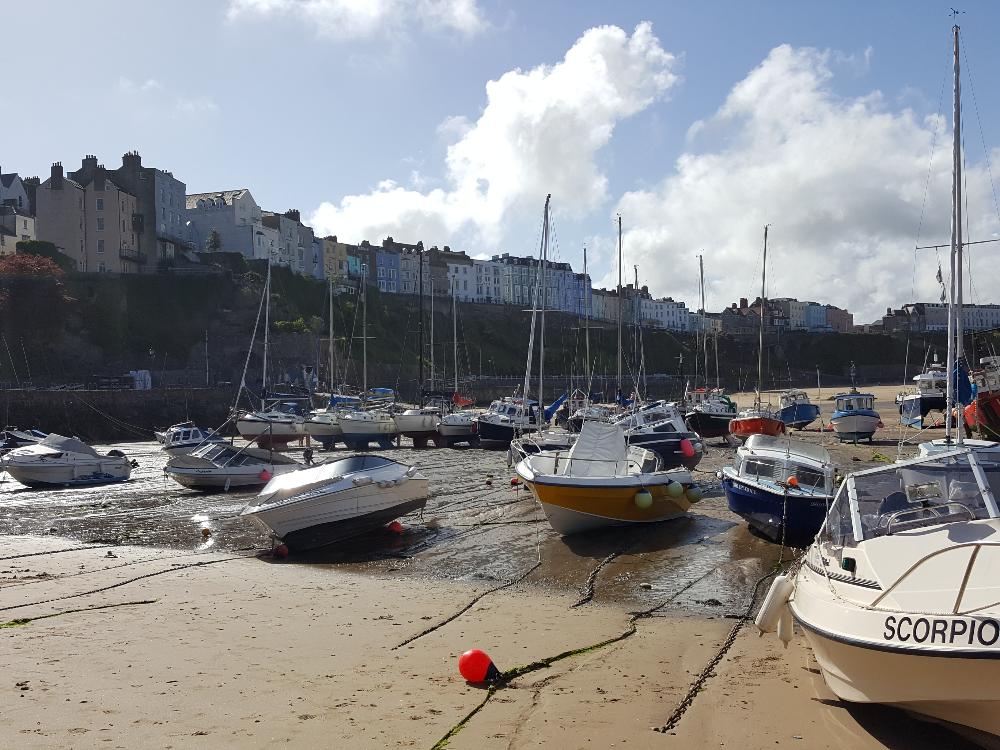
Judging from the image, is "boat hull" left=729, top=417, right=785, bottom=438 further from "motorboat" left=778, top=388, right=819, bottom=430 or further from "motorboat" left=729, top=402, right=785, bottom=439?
"motorboat" left=778, top=388, right=819, bottom=430

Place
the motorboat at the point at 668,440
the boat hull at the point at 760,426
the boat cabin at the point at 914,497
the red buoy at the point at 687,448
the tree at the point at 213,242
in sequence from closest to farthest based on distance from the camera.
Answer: the boat cabin at the point at 914,497 < the red buoy at the point at 687,448 < the motorboat at the point at 668,440 < the boat hull at the point at 760,426 < the tree at the point at 213,242

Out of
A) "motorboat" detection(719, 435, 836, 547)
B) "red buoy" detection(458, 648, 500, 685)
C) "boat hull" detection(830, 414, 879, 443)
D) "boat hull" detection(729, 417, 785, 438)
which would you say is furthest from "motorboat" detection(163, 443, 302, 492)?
Result: "boat hull" detection(830, 414, 879, 443)

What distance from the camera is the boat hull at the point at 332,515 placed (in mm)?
15859

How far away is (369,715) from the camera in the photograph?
7289 mm

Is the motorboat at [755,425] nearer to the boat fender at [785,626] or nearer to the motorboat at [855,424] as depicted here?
the motorboat at [855,424]

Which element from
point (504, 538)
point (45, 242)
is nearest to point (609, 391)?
point (45, 242)

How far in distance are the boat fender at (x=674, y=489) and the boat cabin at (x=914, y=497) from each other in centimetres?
817

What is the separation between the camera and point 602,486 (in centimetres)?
1593

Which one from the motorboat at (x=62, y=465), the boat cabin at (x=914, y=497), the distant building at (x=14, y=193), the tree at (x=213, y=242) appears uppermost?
the distant building at (x=14, y=193)

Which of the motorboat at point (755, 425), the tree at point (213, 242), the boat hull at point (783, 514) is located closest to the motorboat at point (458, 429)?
the motorboat at point (755, 425)

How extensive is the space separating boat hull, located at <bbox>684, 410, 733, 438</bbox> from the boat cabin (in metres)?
31.3

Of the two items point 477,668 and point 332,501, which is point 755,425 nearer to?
point 332,501

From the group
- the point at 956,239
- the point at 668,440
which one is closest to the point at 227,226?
the point at 668,440

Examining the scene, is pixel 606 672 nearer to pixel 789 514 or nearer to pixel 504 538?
pixel 789 514
